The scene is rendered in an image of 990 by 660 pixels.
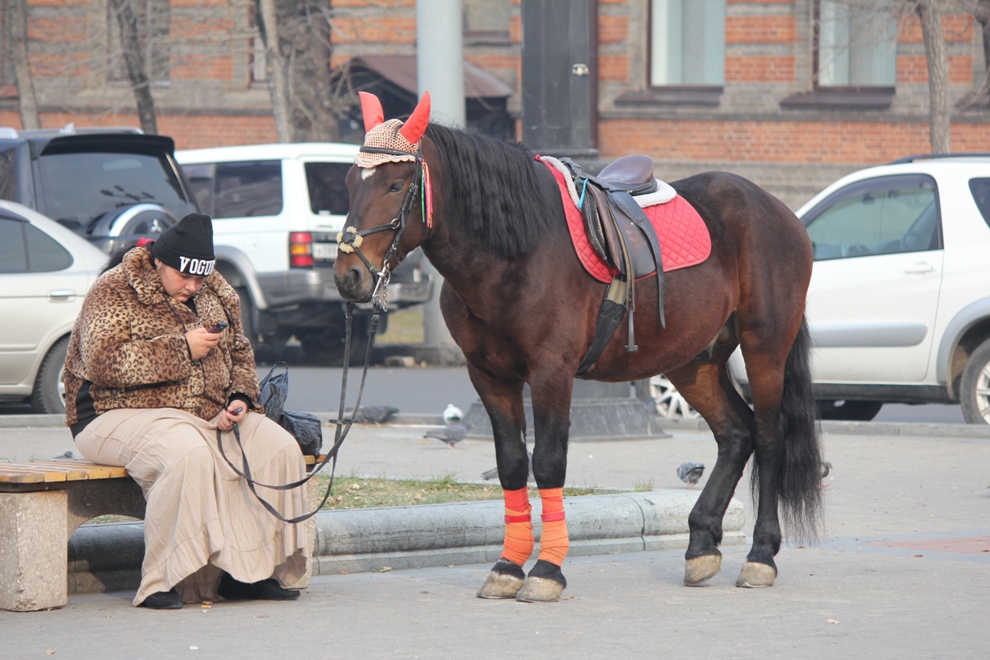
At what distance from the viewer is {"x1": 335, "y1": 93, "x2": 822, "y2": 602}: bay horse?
5.94 m

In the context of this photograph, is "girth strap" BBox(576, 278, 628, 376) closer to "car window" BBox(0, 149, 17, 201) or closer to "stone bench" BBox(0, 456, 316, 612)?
"stone bench" BBox(0, 456, 316, 612)

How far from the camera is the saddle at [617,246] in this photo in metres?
6.42

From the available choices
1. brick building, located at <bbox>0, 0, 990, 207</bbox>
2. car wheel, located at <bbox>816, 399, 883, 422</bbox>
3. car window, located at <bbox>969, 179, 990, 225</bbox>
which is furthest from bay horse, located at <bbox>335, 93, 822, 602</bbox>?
brick building, located at <bbox>0, 0, 990, 207</bbox>

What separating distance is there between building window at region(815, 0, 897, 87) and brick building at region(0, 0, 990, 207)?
0.03 metres

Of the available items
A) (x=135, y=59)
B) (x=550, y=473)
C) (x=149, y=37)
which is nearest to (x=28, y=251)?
(x=550, y=473)

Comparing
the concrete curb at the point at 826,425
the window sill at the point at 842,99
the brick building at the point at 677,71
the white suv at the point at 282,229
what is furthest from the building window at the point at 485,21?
the concrete curb at the point at 826,425

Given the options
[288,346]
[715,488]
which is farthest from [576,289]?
[288,346]

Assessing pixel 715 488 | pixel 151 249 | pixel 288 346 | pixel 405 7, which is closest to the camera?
pixel 151 249

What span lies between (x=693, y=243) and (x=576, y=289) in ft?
2.32

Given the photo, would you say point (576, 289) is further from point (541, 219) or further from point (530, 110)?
point (530, 110)

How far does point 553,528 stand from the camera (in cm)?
628

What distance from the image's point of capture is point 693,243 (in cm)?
673

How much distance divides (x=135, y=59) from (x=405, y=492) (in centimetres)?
1773

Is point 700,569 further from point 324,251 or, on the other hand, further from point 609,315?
point 324,251
